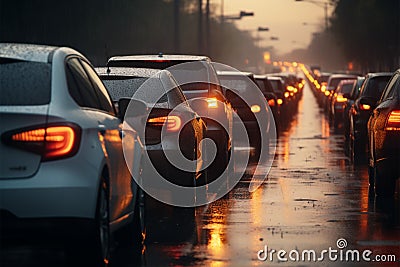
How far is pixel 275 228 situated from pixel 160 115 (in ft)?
6.02

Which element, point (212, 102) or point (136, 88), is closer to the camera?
point (136, 88)

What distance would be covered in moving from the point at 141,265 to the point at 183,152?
357 centimetres

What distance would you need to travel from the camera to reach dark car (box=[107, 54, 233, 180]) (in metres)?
16.1

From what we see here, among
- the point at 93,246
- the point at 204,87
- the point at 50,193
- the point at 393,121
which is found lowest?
the point at 93,246

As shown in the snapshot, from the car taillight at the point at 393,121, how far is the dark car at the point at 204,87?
329cm

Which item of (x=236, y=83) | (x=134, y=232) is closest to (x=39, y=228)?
(x=134, y=232)

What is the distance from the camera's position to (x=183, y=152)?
13211 mm

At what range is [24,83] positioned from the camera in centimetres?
877

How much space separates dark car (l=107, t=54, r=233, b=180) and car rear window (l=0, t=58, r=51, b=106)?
6845 millimetres

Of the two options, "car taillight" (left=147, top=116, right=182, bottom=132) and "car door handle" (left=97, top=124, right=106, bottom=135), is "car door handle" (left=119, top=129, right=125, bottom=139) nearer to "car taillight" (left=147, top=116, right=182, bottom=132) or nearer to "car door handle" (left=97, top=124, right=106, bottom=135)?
"car door handle" (left=97, top=124, right=106, bottom=135)

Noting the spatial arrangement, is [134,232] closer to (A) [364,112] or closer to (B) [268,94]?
(A) [364,112]

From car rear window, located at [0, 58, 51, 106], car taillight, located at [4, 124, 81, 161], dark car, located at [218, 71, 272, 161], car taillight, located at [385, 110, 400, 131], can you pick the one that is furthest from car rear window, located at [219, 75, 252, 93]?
car taillight, located at [4, 124, 81, 161]

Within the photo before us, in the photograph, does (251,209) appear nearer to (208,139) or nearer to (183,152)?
(183,152)

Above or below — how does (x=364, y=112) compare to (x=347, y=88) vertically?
below
